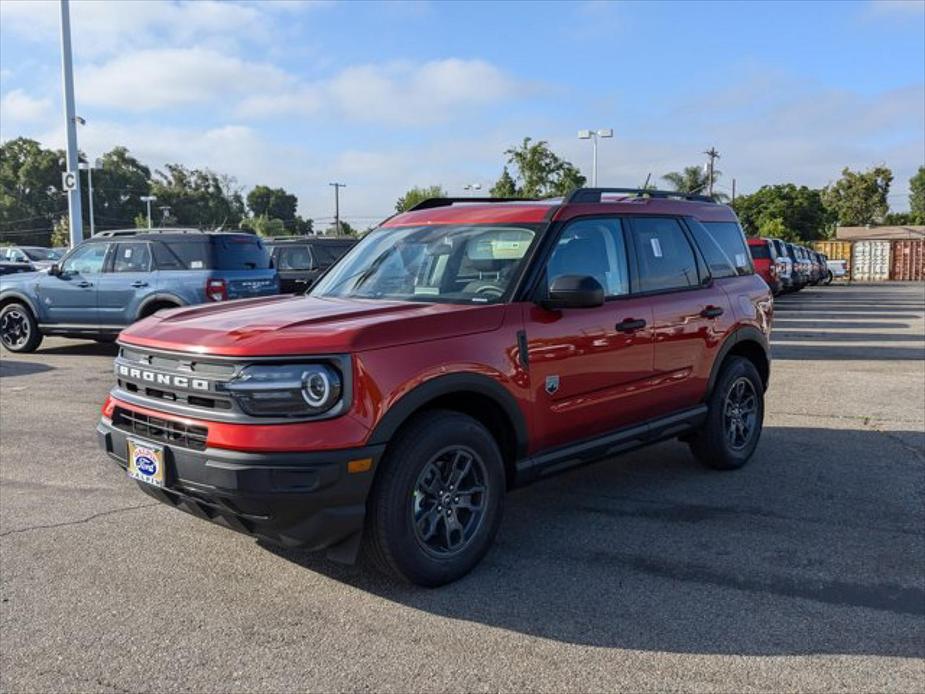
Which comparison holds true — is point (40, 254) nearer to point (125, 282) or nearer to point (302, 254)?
point (302, 254)

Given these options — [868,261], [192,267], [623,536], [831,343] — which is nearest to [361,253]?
[623,536]

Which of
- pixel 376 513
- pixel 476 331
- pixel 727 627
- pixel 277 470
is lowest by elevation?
pixel 727 627

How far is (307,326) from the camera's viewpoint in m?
3.76

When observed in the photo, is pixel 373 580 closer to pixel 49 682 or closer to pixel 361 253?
pixel 49 682

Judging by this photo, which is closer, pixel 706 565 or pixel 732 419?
pixel 706 565

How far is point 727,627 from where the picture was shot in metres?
3.56

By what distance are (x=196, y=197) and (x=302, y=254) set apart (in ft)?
295

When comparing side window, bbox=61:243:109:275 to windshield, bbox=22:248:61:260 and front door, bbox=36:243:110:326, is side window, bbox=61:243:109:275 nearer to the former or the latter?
front door, bbox=36:243:110:326

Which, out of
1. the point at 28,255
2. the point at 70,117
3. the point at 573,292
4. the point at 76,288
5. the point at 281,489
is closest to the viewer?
the point at 281,489

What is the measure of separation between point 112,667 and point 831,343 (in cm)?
1453

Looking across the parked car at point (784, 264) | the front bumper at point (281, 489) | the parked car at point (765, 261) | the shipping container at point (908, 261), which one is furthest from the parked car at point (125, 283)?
the shipping container at point (908, 261)

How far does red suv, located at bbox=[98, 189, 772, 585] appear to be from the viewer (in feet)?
11.5

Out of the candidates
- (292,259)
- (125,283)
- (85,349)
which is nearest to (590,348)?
(125,283)

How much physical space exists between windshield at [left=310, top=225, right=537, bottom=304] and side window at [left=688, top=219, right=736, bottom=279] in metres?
1.82
